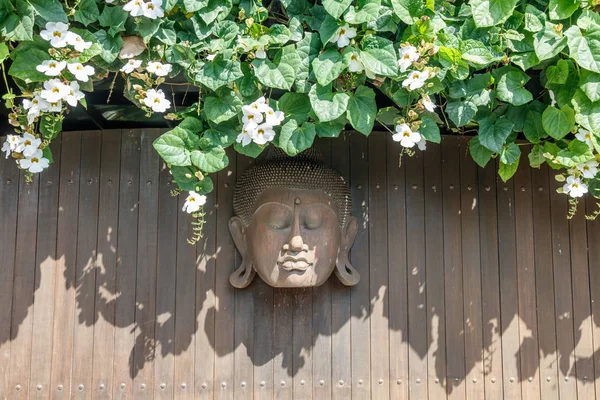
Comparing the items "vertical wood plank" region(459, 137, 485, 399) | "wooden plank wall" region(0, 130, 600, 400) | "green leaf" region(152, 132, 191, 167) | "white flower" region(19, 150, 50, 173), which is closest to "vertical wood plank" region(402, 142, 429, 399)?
"wooden plank wall" region(0, 130, 600, 400)

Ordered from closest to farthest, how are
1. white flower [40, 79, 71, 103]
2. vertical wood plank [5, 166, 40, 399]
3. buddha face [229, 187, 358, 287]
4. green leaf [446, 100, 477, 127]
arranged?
white flower [40, 79, 71, 103], green leaf [446, 100, 477, 127], buddha face [229, 187, 358, 287], vertical wood plank [5, 166, 40, 399]

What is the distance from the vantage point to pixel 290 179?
2559 mm

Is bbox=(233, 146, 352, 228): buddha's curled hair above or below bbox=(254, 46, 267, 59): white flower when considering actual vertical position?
below

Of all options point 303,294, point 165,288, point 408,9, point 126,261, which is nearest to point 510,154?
point 408,9

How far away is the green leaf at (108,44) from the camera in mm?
2068

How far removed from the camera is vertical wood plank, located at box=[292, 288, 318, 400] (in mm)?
2631

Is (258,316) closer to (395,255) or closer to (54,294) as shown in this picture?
(395,255)

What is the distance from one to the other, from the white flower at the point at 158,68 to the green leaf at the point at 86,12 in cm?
22

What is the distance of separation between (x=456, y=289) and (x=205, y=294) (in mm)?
998

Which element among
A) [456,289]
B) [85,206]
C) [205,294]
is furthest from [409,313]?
[85,206]

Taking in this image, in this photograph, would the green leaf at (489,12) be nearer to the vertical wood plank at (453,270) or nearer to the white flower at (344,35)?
the white flower at (344,35)

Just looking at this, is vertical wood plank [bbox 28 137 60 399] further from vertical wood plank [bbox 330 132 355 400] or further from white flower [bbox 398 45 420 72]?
white flower [bbox 398 45 420 72]

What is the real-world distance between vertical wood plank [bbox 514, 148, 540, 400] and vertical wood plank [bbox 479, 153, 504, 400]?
9 centimetres

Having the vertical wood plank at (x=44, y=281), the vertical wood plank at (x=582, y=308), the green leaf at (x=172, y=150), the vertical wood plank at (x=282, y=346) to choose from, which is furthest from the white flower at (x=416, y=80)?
the vertical wood plank at (x=44, y=281)
